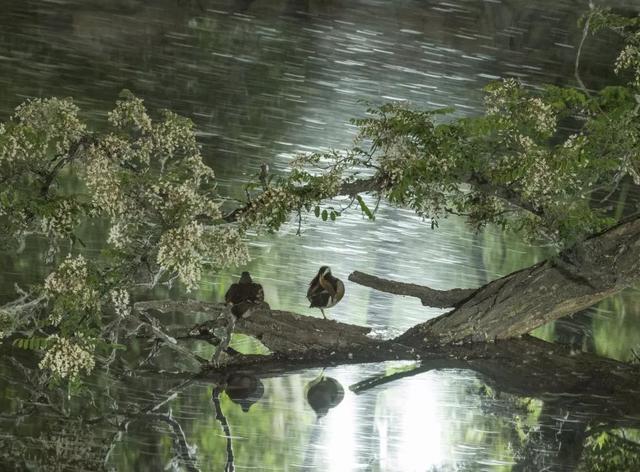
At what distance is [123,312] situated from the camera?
8578 mm

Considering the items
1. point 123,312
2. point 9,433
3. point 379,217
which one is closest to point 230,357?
point 123,312

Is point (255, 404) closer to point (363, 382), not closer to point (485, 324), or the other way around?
Result: point (363, 382)

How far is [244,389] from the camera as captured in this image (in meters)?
8.41

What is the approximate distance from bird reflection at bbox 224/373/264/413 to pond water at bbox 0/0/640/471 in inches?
1.6

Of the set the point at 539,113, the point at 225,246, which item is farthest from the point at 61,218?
the point at 539,113

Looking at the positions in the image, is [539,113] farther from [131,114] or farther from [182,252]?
[131,114]

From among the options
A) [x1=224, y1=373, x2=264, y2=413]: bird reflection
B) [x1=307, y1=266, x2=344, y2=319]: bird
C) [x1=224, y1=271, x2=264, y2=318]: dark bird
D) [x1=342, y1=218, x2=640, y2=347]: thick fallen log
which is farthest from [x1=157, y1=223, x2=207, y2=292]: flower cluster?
[x1=342, y1=218, x2=640, y2=347]: thick fallen log

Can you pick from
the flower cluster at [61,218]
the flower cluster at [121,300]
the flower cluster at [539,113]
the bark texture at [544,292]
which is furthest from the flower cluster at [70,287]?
the flower cluster at [539,113]

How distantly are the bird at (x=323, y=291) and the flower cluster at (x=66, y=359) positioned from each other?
2.07 meters

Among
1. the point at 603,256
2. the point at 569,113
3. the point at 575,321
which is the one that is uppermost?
the point at 569,113

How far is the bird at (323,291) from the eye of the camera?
31.5 ft

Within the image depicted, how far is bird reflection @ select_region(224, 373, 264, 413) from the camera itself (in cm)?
817

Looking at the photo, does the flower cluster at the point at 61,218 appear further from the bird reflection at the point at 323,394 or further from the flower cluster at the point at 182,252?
the bird reflection at the point at 323,394

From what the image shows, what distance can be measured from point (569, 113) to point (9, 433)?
423 centimetres
